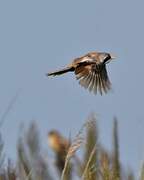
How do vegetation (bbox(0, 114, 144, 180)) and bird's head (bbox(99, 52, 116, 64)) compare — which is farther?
bird's head (bbox(99, 52, 116, 64))

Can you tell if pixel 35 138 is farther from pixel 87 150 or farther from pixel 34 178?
pixel 34 178

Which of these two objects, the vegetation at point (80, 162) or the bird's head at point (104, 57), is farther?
the bird's head at point (104, 57)

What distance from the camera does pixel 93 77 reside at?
390cm

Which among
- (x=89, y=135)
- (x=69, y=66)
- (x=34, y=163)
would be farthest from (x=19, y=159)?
(x=69, y=66)

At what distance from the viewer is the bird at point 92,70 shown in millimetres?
3753

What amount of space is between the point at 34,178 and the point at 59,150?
2.21m

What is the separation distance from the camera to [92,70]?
3.94 m

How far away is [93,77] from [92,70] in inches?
2.3

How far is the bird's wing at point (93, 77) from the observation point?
12.2 feet

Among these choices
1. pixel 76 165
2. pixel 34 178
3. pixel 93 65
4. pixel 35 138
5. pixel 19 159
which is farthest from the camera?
pixel 93 65

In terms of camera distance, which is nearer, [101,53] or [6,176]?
[6,176]

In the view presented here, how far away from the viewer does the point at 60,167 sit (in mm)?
4066

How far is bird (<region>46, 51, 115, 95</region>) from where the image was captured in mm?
3753

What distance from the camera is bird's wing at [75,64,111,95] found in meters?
3.73
